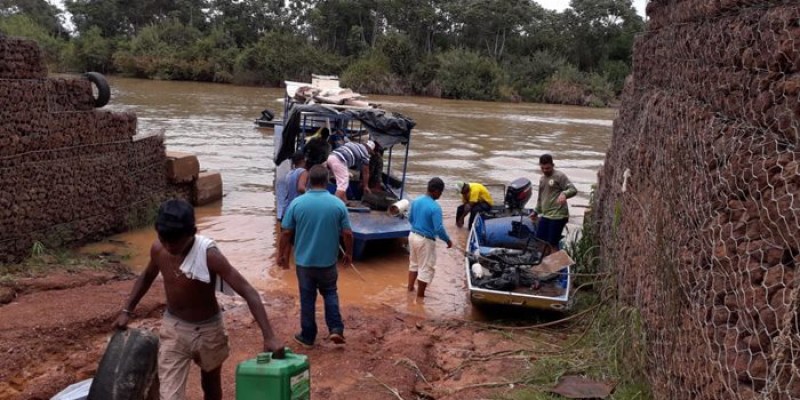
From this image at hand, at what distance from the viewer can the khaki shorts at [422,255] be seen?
7973 mm

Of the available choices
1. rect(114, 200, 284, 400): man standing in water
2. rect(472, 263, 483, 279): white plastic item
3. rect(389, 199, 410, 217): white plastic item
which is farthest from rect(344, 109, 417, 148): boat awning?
rect(114, 200, 284, 400): man standing in water

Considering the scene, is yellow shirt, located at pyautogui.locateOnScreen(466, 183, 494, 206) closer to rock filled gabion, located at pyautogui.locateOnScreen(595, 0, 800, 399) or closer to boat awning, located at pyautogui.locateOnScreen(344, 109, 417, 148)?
boat awning, located at pyautogui.locateOnScreen(344, 109, 417, 148)

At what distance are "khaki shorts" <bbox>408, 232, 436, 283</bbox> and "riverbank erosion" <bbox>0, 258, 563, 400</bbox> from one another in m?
0.63

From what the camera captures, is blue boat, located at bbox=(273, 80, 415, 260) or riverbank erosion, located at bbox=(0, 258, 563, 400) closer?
riverbank erosion, located at bbox=(0, 258, 563, 400)

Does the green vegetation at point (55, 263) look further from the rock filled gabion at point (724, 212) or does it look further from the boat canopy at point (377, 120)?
the rock filled gabion at point (724, 212)

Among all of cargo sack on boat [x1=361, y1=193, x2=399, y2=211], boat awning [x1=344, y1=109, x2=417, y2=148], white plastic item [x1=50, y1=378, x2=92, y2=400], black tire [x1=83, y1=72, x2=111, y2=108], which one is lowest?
cargo sack on boat [x1=361, y1=193, x2=399, y2=211]

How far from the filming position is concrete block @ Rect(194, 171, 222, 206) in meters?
13.1

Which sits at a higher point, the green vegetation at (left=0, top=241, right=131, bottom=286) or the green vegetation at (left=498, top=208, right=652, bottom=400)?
the green vegetation at (left=498, top=208, right=652, bottom=400)

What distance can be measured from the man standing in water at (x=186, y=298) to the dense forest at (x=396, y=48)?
47196 millimetres

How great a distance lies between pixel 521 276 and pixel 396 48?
46935 mm

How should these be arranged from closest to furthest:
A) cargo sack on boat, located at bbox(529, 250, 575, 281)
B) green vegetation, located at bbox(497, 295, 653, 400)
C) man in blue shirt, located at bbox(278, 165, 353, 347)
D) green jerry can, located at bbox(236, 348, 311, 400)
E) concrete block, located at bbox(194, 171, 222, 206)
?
green jerry can, located at bbox(236, 348, 311, 400), green vegetation, located at bbox(497, 295, 653, 400), man in blue shirt, located at bbox(278, 165, 353, 347), cargo sack on boat, located at bbox(529, 250, 575, 281), concrete block, located at bbox(194, 171, 222, 206)

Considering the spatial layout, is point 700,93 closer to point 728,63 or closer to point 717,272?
point 728,63

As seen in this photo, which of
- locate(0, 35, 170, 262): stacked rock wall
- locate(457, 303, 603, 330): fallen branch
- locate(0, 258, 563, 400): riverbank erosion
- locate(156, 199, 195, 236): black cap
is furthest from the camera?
locate(0, 35, 170, 262): stacked rock wall

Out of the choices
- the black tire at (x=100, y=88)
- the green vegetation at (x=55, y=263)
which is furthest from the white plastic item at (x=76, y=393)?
the black tire at (x=100, y=88)
